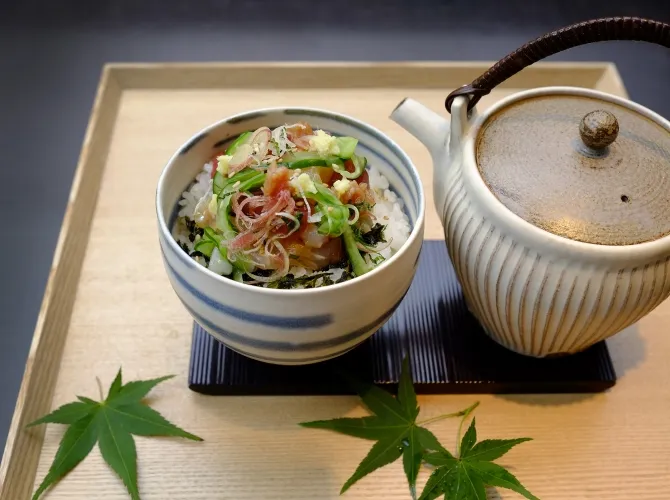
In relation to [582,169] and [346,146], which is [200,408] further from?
[582,169]

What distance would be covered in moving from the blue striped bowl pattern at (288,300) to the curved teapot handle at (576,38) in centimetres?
17

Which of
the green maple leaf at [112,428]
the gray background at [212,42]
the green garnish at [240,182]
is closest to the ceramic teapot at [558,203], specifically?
the green garnish at [240,182]

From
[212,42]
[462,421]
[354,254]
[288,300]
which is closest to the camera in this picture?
[288,300]

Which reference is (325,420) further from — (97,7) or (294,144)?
(97,7)

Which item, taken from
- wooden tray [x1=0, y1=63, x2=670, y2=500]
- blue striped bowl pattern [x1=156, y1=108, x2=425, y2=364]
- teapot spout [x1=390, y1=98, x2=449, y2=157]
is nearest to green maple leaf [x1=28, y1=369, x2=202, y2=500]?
wooden tray [x1=0, y1=63, x2=670, y2=500]

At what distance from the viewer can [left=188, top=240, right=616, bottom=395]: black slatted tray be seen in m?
1.02

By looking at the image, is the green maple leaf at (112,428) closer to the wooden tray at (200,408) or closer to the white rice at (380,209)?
the wooden tray at (200,408)

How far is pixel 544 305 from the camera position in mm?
892

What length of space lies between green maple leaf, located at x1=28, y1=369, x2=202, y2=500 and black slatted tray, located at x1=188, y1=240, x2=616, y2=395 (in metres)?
0.08

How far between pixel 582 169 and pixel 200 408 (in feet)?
2.22

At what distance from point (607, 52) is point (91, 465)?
212cm

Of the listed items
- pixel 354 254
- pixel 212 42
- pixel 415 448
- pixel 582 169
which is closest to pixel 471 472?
pixel 415 448

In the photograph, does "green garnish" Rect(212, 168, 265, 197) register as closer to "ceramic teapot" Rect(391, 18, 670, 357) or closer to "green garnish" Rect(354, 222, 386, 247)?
"green garnish" Rect(354, 222, 386, 247)

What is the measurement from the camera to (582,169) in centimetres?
89
